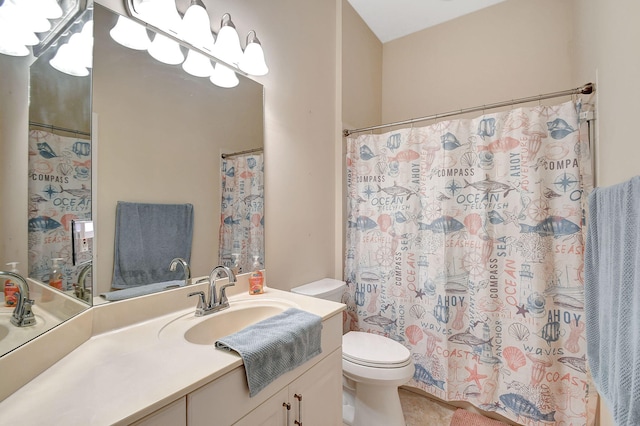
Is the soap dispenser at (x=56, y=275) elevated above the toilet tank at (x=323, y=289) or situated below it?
above

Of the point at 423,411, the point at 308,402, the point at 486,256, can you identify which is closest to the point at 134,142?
the point at 308,402

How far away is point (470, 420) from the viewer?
171cm

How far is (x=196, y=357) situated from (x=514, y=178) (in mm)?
1821

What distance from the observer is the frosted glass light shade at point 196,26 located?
3.79 feet

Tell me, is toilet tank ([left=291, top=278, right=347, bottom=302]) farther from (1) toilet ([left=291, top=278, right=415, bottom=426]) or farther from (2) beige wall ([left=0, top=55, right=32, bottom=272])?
(2) beige wall ([left=0, top=55, right=32, bottom=272])

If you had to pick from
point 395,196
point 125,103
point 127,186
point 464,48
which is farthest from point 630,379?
point 464,48

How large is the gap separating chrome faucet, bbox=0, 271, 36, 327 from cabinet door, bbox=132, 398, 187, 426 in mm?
428

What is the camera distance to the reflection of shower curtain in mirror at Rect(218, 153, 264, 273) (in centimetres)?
139

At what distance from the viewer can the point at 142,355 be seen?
2.62ft

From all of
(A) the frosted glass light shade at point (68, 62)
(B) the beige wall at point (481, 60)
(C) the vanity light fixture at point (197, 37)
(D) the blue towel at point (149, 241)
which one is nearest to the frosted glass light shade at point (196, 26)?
(C) the vanity light fixture at point (197, 37)

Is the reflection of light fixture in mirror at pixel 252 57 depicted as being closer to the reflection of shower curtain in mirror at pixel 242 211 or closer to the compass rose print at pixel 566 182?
the reflection of shower curtain in mirror at pixel 242 211

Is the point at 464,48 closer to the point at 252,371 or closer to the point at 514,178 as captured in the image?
the point at 514,178

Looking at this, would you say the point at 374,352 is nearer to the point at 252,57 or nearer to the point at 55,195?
the point at 55,195

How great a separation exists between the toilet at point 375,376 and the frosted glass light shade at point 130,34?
1398 mm
